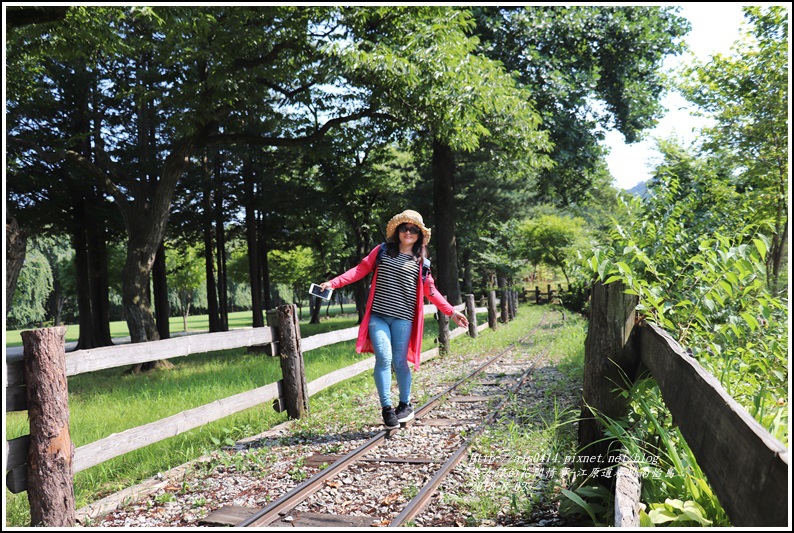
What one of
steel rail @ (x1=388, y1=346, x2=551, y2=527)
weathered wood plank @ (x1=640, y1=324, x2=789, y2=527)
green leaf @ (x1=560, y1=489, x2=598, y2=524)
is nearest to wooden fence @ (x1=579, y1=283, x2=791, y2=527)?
weathered wood plank @ (x1=640, y1=324, x2=789, y2=527)

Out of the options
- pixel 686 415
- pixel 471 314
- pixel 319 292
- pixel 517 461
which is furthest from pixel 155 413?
pixel 471 314

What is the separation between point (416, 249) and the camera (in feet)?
19.7

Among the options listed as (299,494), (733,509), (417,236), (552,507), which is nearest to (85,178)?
(417,236)

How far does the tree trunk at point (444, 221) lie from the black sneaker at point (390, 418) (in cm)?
1198

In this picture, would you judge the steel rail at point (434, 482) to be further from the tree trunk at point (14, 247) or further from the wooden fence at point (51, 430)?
the tree trunk at point (14, 247)

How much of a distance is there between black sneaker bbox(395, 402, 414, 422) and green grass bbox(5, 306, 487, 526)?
1401mm

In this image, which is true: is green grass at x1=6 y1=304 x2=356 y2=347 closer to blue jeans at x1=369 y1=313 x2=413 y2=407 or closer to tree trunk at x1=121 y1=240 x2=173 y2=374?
tree trunk at x1=121 y1=240 x2=173 y2=374

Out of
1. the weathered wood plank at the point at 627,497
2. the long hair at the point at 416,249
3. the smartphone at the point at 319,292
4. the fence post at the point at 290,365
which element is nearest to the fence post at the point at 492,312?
the fence post at the point at 290,365

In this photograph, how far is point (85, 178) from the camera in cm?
1756

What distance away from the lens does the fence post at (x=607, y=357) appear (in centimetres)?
366

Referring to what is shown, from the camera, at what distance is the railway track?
12.1 ft

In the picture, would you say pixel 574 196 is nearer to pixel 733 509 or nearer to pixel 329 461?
pixel 329 461

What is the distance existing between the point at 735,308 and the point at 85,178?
58.6ft

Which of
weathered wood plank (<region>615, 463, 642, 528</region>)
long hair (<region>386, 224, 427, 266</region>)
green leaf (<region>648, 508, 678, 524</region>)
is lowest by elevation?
green leaf (<region>648, 508, 678, 524</region>)
